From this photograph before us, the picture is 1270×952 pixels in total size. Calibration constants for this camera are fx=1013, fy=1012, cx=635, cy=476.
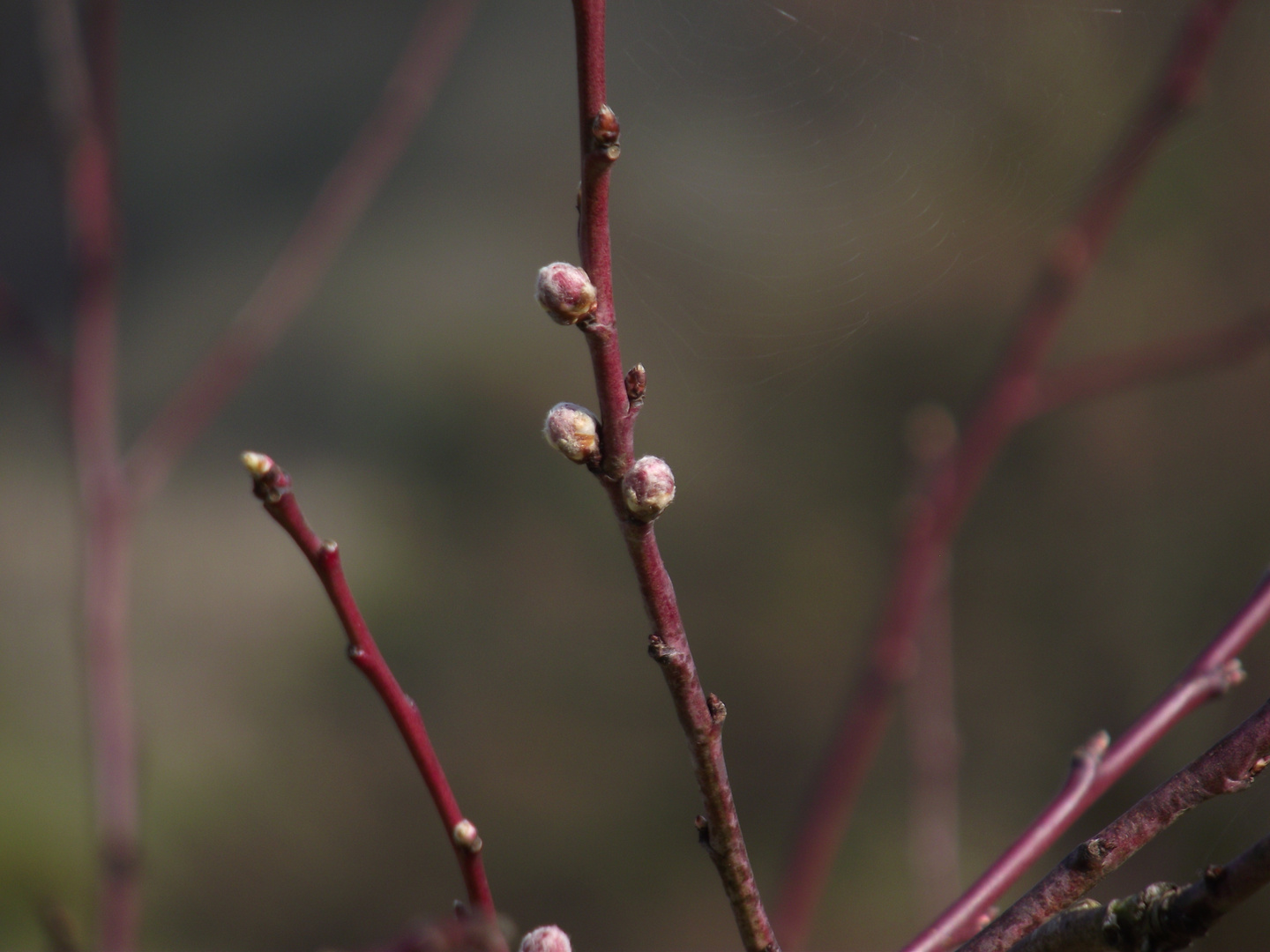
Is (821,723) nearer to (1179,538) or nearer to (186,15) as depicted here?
(1179,538)

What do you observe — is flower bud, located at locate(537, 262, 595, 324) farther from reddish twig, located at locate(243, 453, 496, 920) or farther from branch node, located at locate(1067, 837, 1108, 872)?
branch node, located at locate(1067, 837, 1108, 872)

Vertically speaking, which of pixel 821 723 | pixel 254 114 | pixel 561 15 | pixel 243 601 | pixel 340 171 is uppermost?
pixel 254 114

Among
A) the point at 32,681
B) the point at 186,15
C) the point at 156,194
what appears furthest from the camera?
the point at 186,15

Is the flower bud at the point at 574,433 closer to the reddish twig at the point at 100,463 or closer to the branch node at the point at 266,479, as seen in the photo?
the branch node at the point at 266,479

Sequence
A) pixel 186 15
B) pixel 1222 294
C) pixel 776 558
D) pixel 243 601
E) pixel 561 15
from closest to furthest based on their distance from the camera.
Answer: pixel 1222 294 → pixel 776 558 → pixel 243 601 → pixel 561 15 → pixel 186 15

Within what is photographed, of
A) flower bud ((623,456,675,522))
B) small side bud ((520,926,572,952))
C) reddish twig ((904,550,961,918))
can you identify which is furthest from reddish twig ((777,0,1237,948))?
flower bud ((623,456,675,522))

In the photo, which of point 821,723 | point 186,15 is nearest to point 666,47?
point 821,723

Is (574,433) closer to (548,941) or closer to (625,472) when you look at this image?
(625,472)
